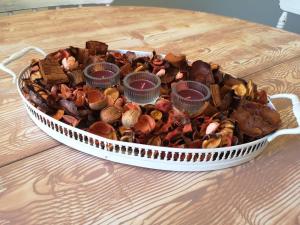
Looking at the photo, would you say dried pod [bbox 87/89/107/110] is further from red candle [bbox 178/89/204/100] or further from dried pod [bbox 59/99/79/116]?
red candle [bbox 178/89/204/100]

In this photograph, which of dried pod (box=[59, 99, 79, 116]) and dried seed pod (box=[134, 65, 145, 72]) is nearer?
dried pod (box=[59, 99, 79, 116])

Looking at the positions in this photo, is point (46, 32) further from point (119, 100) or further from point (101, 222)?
point (101, 222)

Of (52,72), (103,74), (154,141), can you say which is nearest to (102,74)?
(103,74)

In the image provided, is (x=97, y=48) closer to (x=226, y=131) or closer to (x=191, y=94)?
(x=191, y=94)

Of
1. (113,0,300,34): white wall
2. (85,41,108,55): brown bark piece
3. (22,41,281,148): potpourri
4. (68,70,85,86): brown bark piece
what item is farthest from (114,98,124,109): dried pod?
(113,0,300,34): white wall

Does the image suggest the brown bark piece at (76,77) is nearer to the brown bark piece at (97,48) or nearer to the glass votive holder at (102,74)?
the glass votive holder at (102,74)

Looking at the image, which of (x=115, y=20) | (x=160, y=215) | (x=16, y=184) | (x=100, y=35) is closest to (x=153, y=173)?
(x=160, y=215)
